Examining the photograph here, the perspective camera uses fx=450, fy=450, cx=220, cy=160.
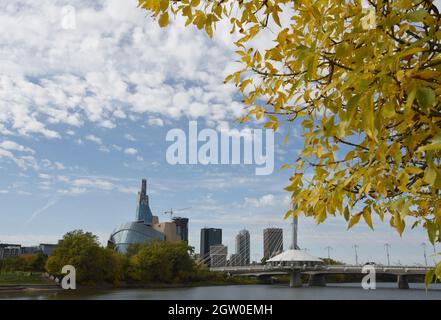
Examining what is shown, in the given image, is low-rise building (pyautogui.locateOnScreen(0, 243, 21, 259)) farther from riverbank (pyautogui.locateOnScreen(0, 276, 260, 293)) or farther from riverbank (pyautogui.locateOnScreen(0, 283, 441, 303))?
riverbank (pyautogui.locateOnScreen(0, 283, 441, 303))

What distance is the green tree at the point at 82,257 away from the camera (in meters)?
64.9

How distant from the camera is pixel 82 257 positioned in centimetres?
6469

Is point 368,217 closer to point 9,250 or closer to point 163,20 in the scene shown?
point 163,20

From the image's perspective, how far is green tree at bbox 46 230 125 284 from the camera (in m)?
64.9

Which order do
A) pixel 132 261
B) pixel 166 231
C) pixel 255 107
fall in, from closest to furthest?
pixel 255 107 → pixel 132 261 → pixel 166 231

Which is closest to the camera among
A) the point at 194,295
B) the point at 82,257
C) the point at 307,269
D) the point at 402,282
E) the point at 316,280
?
the point at 194,295

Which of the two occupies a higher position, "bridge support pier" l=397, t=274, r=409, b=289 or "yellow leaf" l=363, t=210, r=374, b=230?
"yellow leaf" l=363, t=210, r=374, b=230

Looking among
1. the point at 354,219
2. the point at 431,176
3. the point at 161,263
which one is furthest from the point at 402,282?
the point at 431,176

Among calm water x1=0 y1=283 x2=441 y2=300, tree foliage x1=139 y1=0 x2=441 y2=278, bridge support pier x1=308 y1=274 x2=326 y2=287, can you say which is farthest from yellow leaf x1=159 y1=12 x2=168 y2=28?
bridge support pier x1=308 y1=274 x2=326 y2=287

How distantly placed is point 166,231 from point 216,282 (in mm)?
50902

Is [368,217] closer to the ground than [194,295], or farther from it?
farther from it
